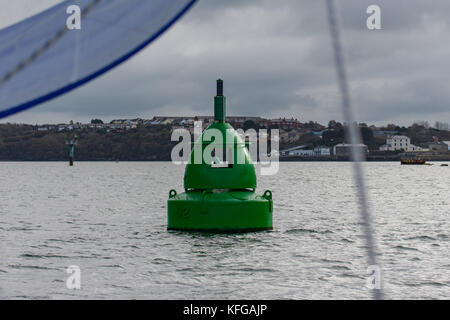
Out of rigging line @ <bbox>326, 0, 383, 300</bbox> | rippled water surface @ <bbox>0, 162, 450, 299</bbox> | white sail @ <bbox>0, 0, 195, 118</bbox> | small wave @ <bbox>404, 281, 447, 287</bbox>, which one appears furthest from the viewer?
small wave @ <bbox>404, 281, 447, 287</bbox>

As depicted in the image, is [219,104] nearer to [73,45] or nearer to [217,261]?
[217,261]

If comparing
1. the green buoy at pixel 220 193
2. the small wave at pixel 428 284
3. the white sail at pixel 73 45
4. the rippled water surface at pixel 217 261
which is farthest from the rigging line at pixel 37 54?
the green buoy at pixel 220 193

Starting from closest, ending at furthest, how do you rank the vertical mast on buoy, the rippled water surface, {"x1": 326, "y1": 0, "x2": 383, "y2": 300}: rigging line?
{"x1": 326, "y1": 0, "x2": 383, "y2": 300}: rigging line < the rippled water surface < the vertical mast on buoy

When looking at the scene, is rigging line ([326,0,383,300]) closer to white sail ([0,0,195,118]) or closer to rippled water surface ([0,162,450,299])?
white sail ([0,0,195,118])

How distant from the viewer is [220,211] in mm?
17219

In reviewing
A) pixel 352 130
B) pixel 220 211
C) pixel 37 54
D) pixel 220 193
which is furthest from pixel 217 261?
pixel 352 130

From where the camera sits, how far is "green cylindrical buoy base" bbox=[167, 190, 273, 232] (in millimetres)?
17219

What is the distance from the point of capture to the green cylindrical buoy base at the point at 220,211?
17219 mm

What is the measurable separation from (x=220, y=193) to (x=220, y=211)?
1.72 ft

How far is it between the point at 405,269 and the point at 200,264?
5.03 m

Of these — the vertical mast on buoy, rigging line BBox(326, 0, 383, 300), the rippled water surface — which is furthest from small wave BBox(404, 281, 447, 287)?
rigging line BBox(326, 0, 383, 300)

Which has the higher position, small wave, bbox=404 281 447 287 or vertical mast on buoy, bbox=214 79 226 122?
vertical mast on buoy, bbox=214 79 226 122

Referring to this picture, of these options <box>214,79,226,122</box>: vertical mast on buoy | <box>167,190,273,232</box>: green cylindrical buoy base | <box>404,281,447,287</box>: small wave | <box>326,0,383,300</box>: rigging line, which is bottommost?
<box>404,281,447,287</box>: small wave
